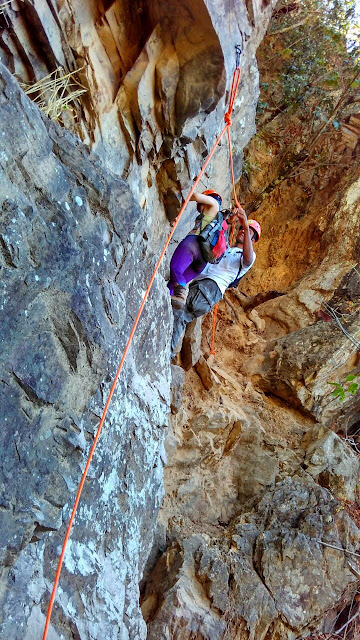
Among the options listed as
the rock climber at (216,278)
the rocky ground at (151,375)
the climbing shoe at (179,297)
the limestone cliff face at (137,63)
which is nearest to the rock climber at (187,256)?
the climbing shoe at (179,297)

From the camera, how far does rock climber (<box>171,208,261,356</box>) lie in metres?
4.61

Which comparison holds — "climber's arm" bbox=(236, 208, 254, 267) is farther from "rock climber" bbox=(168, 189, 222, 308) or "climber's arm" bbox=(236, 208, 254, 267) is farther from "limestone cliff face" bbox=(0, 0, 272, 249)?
"limestone cliff face" bbox=(0, 0, 272, 249)

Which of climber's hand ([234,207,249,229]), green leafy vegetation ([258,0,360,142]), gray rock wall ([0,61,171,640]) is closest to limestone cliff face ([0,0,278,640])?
gray rock wall ([0,61,171,640])

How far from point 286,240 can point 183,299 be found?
4.17 m

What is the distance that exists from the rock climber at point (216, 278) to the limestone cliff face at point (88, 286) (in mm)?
1062

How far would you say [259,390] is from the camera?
6.05 meters

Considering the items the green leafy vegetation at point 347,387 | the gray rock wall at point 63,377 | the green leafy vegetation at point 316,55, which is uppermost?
the green leafy vegetation at point 316,55

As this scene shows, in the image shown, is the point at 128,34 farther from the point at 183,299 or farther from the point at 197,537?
the point at 197,537

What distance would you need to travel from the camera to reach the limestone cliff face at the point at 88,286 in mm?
1932

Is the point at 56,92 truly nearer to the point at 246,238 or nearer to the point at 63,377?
the point at 246,238

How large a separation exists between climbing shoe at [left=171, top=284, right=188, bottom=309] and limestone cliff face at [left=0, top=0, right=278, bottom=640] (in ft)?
3.09

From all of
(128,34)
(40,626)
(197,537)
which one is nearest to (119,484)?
(40,626)

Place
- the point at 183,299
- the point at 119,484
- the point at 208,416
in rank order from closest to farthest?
the point at 119,484
the point at 183,299
the point at 208,416

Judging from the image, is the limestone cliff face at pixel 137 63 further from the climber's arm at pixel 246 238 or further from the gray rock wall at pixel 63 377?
the gray rock wall at pixel 63 377
